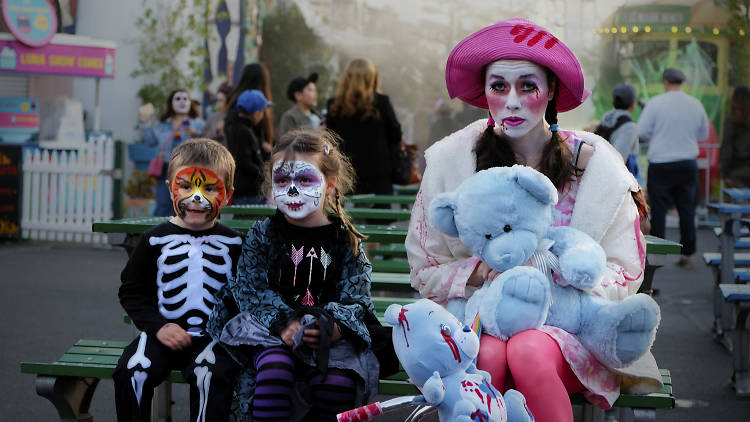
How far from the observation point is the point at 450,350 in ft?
8.85

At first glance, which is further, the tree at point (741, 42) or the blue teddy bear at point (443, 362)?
the tree at point (741, 42)

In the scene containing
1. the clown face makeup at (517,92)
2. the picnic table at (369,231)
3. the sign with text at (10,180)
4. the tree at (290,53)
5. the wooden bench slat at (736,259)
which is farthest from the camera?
the tree at (290,53)

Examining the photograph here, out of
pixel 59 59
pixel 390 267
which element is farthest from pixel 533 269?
pixel 59 59

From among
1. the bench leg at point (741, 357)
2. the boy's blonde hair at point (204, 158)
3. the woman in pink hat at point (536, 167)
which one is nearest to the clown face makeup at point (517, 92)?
the woman in pink hat at point (536, 167)

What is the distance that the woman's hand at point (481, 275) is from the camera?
3262 millimetres

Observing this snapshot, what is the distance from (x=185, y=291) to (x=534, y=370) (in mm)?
1390

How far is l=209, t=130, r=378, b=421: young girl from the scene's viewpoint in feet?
11.0

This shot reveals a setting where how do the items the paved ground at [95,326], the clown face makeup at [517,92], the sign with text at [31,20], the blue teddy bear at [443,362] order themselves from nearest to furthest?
the blue teddy bear at [443,362], the clown face makeup at [517,92], the paved ground at [95,326], the sign with text at [31,20]

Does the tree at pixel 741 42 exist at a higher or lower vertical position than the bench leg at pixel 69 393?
higher

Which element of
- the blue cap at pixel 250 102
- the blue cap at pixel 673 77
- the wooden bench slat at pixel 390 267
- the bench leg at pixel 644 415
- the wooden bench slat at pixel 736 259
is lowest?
the bench leg at pixel 644 415

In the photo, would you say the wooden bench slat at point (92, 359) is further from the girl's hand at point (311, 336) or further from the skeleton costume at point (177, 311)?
the girl's hand at point (311, 336)

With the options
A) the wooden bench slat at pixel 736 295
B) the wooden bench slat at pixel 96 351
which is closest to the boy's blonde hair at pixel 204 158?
the wooden bench slat at pixel 96 351

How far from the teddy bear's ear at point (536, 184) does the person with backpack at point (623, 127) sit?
19.9 ft

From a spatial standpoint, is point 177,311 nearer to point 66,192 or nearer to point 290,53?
point 66,192
